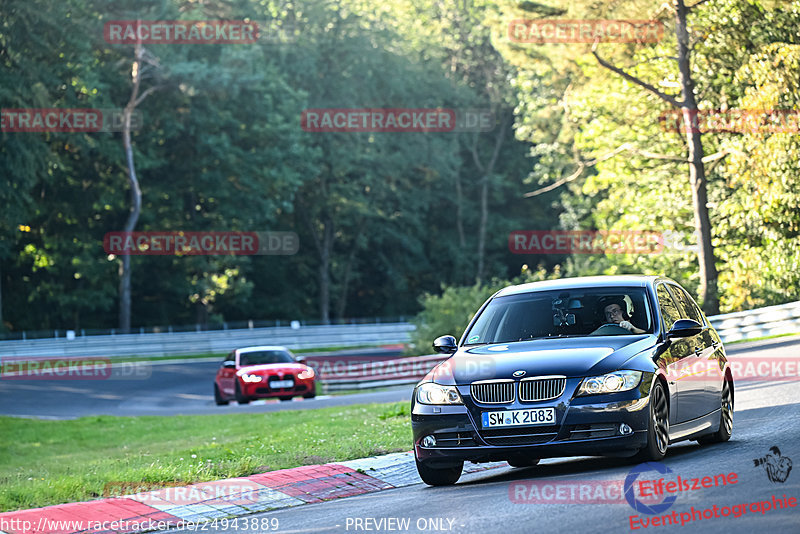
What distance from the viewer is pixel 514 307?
1092 centimetres

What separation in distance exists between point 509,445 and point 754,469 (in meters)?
1.86

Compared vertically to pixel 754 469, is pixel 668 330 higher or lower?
higher

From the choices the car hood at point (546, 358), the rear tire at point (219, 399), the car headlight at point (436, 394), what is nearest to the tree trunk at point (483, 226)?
the rear tire at point (219, 399)

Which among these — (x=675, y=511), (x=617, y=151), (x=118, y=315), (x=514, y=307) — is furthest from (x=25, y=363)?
(x=675, y=511)

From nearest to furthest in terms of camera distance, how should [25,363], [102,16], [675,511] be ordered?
1. [675,511]
2. [25,363]
3. [102,16]

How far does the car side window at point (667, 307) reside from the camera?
35.7 feet

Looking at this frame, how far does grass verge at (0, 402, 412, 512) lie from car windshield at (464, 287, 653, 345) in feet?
8.04

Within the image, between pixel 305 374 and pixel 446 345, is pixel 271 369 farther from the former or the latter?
pixel 446 345

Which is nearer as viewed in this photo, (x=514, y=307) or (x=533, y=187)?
(x=514, y=307)

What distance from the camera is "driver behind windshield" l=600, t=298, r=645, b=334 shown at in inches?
413

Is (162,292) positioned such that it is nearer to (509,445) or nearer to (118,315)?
(118,315)

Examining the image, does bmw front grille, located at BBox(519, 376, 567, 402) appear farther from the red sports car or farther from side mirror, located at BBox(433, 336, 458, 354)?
the red sports car

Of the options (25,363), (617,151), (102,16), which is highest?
(102,16)

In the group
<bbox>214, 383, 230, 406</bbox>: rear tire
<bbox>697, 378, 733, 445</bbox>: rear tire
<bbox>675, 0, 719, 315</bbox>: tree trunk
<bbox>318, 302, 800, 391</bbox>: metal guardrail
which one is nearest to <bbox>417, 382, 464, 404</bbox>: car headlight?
<bbox>697, 378, 733, 445</bbox>: rear tire
